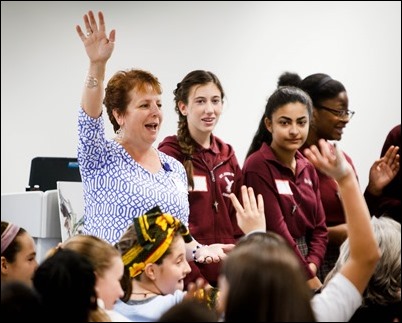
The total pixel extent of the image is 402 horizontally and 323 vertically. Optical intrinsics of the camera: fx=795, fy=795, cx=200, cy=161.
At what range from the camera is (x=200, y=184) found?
338 cm

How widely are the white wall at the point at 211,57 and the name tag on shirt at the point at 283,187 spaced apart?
5.72 feet

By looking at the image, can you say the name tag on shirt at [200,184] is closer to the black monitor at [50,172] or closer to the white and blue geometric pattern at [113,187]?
the white and blue geometric pattern at [113,187]

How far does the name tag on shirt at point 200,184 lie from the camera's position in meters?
3.37

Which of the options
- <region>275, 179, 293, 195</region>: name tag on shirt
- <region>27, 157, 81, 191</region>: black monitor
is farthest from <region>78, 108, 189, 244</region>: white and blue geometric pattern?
<region>27, 157, 81, 191</region>: black monitor

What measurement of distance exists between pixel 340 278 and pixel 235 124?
3.54 meters

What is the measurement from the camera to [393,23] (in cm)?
500

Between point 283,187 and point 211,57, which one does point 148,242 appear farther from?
point 211,57

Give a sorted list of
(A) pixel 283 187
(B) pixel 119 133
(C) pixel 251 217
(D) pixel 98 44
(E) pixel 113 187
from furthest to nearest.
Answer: (A) pixel 283 187 < (B) pixel 119 133 < (E) pixel 113 187 < (D) pixel 98 44 < (C) pixel 251 217

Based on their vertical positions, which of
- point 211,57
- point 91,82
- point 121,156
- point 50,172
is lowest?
point 50,172

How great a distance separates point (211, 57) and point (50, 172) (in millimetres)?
1823

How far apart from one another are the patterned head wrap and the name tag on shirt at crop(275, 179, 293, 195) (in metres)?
0.98

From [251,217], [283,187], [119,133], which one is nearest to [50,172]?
[119,133]

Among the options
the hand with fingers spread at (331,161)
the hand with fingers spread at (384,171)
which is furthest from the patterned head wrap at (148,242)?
the hand with fingers spread at (384,171)

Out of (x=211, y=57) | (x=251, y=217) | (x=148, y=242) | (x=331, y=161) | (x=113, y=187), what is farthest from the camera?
(x=211, y=57)
